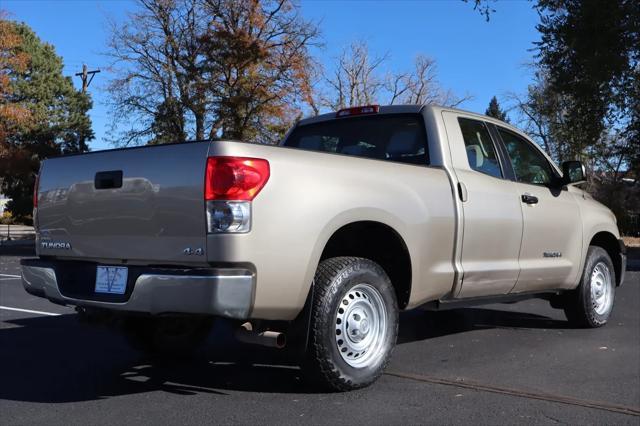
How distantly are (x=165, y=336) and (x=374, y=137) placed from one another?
7.94ft

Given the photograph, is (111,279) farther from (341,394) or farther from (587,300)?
(587,300)

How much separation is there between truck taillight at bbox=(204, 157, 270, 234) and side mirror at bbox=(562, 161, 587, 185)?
3.91 metres

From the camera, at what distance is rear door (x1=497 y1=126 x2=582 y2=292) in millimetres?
5957

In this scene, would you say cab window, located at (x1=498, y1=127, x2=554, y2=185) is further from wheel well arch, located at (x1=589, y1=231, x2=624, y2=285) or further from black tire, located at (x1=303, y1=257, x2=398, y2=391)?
black tire, located at (x1=303, y1=257, x2=398, y2=391)

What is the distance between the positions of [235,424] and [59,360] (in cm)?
228

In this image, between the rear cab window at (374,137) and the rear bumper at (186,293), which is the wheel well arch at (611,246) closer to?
the rear cab window at (374,137)

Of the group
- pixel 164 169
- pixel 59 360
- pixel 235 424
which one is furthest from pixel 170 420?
pixel 59 360

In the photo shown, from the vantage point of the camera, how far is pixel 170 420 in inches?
152

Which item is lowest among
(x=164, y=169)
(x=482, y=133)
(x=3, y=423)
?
(x=3, y=423)

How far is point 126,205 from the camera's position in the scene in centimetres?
418

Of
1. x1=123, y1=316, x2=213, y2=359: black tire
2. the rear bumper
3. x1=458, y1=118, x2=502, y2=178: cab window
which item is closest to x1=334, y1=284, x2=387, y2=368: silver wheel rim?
the rear bumper

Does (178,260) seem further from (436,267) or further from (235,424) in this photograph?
(436,267)

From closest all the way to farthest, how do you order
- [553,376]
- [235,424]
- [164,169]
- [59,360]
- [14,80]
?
[235,424] → [164,169] → [553,376] → [59,360] → [14,80]

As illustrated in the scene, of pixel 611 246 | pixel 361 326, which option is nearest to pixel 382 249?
pixel 361 326
